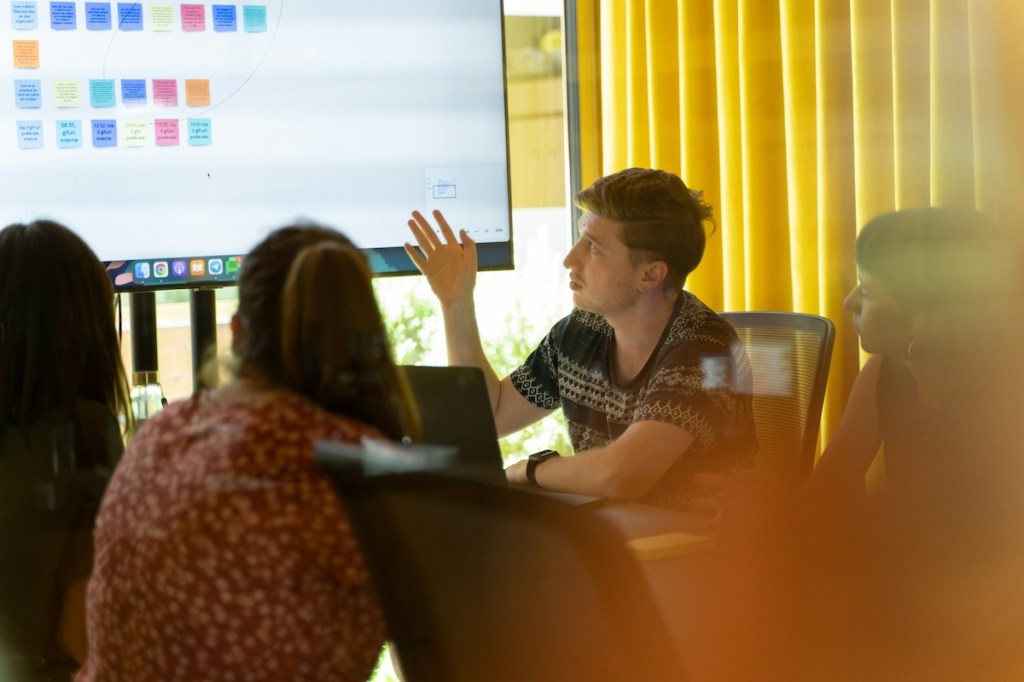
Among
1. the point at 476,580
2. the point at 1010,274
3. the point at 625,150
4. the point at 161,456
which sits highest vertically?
the point at 625,150

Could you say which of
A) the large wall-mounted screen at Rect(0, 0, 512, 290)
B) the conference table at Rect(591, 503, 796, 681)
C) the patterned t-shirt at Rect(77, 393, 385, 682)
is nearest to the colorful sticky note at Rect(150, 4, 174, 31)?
the large wall-mounted screen at Rect(0, 0, 512, 290)

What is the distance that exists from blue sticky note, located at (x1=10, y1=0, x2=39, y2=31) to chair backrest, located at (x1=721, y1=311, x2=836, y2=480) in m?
0.71

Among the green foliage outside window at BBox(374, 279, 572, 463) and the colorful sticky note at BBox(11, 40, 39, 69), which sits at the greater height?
the colorful sticky note at BBox(11, 40, 39, 69)

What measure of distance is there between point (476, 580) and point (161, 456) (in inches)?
10.4

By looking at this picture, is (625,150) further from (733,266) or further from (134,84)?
(134,84)

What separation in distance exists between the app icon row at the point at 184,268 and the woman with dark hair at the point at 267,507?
0.07 m

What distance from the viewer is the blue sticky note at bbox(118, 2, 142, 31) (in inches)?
29.3

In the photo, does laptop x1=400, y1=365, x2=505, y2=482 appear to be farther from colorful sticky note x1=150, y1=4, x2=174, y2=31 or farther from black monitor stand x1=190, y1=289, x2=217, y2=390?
colorful sticky note x1=150, y1=4, x2=174, y2=31

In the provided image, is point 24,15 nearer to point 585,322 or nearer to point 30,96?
point 30,96

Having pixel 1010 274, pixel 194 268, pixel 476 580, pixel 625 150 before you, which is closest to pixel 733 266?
pixel 625 150

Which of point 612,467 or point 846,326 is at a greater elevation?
point 846,326

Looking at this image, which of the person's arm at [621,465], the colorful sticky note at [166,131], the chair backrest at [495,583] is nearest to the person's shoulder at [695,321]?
the person's arm at [621,465]

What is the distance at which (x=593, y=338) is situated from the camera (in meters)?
1.00

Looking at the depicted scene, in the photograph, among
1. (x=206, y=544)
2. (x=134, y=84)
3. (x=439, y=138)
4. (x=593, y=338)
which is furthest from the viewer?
(x=593, y=338)
